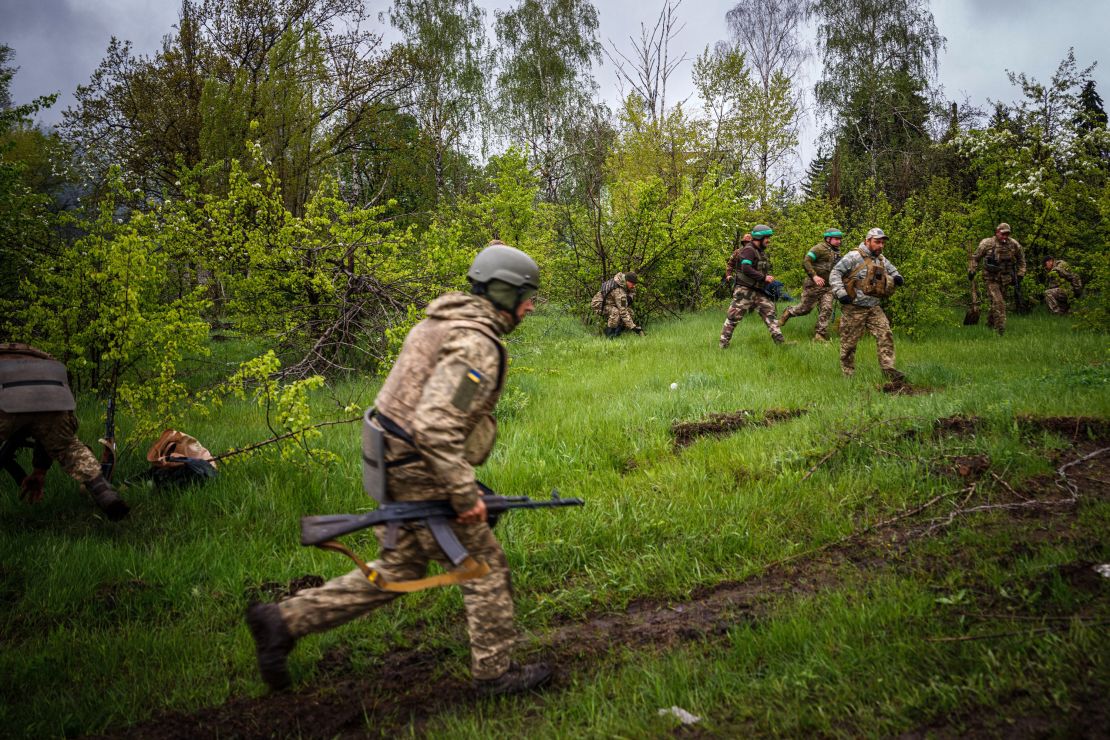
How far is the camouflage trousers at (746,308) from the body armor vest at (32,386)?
931cm

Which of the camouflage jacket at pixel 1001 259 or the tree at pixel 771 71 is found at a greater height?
the tree at pixel 771 71

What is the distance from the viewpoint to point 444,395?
2.59 meters

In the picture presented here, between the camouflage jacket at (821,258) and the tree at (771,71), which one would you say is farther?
the tree at (771,71)

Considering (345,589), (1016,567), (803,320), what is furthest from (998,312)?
(345,589)

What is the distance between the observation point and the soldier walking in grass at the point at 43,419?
437cm

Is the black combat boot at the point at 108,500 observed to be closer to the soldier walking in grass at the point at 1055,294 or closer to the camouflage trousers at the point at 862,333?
the camouflage trousers at the point at 862,333

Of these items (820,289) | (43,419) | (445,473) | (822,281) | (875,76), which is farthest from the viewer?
(875,76)

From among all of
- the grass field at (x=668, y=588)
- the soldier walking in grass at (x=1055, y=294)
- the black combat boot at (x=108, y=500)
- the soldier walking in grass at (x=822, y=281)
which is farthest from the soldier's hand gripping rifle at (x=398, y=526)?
the soldier walking in grass at (x=1055, y=294)

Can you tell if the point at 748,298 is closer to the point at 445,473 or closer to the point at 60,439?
the point at 445,473

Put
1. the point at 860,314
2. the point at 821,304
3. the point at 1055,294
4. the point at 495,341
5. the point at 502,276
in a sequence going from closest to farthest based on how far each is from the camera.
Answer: the point at 495,341, the point at 502,276, the point at 860,314, the point at 821,304, the point at 1055,294

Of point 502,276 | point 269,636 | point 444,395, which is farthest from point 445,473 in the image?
point 269,636

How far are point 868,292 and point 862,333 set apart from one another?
0.56 m

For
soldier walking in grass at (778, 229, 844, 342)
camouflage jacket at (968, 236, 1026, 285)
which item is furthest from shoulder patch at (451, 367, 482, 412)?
camouflage jacket at (968, 236, 1026, 285)

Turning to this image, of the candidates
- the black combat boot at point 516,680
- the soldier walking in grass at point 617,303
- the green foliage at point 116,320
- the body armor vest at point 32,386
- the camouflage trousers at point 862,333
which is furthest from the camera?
the soldier walking in grass at point 617,303
